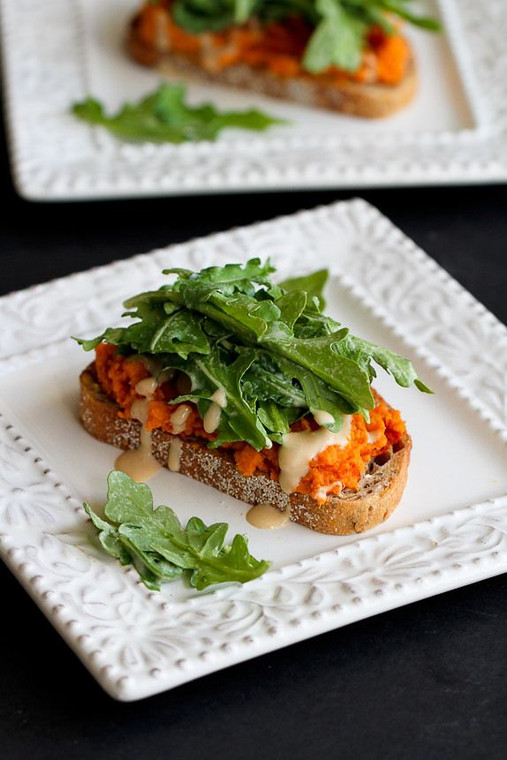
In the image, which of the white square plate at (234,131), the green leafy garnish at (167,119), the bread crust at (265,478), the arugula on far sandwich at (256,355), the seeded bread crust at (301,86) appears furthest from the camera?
the seeded bread crust at (301,86)

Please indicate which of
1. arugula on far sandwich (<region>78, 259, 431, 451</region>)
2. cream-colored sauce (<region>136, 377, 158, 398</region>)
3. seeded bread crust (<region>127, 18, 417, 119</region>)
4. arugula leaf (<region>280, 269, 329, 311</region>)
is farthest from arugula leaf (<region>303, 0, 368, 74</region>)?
cream-colored sauce (<region>136, 377, 158, 398</region>)

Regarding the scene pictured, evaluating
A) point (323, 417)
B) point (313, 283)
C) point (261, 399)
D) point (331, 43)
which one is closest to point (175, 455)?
point (261, 399)

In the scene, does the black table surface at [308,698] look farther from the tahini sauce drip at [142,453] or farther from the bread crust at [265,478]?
the tahini sauce drip at [142,453]

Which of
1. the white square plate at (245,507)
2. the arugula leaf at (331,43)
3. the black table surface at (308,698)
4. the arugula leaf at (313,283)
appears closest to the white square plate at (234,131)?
the arugula leaf at (331,43)

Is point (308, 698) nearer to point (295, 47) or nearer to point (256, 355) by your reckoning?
point (256, 355)

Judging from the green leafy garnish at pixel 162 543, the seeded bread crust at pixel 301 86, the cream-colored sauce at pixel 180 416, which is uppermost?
the cream-colored sauce at pixel 180 416

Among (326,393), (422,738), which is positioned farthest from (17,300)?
(422,738)

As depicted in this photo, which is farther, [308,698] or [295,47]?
[295,47]
